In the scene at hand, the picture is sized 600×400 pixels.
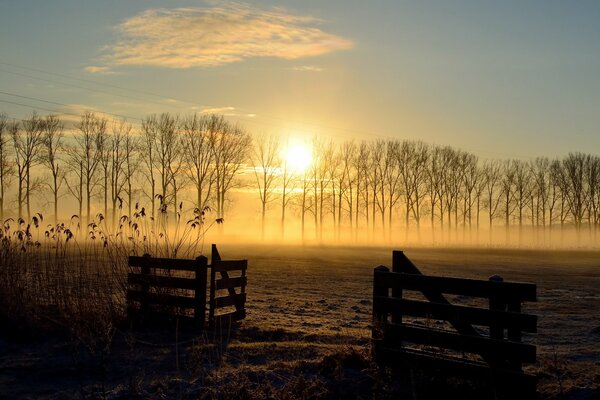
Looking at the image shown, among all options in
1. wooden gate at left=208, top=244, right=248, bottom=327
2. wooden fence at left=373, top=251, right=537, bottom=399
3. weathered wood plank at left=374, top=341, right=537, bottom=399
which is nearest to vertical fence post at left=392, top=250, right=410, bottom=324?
wooden fence at left=373, top=251, right=537, bottom=399

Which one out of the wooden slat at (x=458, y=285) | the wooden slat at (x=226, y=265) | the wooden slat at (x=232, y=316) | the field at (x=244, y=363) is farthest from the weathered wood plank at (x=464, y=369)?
the wooden slat at (x=226, y=265)

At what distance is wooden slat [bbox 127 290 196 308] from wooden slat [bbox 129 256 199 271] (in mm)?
613

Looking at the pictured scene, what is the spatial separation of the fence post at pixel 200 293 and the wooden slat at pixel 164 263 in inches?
4.2

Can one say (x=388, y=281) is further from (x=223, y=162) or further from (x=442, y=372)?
(x=223, y=162)

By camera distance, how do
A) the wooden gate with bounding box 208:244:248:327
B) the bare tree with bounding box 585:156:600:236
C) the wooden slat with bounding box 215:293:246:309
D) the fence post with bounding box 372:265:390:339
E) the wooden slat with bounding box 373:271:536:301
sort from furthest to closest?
the bare tree with bounding box 585:156:600:236
the wooden slat with bounding box 215:293:246:309
the wooden gate with bounding box 208:244:248:327
the fence post with bounding box 372:265:390:339
the wooden slat with bounding box 373:271:536:301

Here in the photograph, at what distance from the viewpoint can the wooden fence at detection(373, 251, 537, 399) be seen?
25.0 feet

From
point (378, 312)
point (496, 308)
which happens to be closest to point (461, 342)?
point (496, 308)

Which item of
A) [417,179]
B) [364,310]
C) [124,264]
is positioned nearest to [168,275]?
[124,264]

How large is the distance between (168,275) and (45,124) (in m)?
82.5

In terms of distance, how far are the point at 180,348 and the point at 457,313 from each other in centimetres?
523

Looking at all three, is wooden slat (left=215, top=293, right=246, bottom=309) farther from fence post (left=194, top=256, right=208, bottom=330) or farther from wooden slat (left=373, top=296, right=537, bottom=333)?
wooden slat (left=373, top=296, right=537, bottom=333)

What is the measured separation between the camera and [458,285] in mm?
8273

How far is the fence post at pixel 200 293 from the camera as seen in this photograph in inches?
498

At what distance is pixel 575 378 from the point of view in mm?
8867
